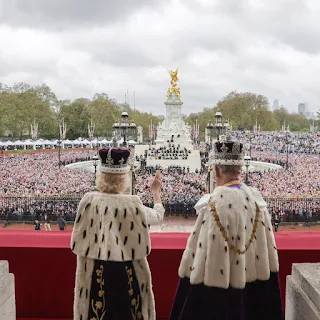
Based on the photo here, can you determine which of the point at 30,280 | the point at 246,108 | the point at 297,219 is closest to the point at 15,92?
the point at 246,108

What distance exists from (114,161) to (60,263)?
1.38 metres

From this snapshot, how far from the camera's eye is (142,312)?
3.11 m

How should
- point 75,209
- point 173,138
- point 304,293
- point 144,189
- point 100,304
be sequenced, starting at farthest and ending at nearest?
point 173,138, point 144,189, point 75,209, point 100,304, point 304,293

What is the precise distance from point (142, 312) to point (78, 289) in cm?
52

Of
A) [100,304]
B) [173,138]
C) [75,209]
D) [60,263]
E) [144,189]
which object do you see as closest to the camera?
[100,304]

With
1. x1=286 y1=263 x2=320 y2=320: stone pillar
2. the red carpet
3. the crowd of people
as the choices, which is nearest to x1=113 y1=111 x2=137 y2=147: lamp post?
the crowd of people

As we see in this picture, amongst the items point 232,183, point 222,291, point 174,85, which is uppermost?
point 174,85

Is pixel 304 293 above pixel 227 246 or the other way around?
the other way around

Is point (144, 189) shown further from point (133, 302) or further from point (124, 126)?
Result: point (133, 302)

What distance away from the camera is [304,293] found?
2.73m

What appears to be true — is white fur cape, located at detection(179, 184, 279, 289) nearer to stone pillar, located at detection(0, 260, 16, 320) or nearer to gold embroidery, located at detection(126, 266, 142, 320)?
gold embroidery, located at detection(126, 266, 142, 320)

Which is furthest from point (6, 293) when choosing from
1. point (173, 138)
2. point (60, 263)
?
point (173, 138)

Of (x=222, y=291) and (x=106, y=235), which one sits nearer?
(x=222, y=291)

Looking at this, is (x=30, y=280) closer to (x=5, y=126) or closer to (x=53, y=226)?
(x=53, y=226)
